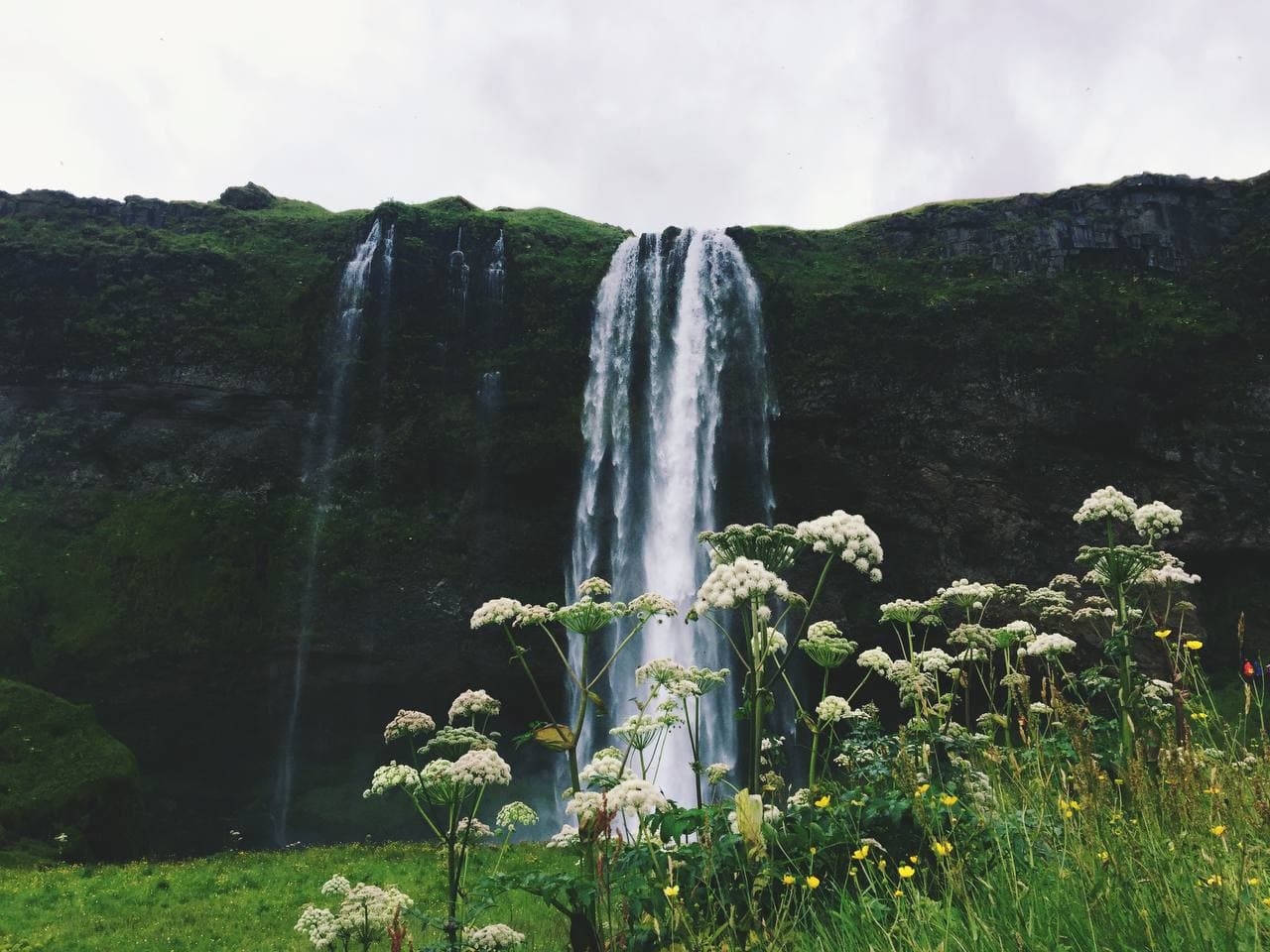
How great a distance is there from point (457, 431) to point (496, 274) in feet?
24.5

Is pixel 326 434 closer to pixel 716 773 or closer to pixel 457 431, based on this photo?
pixel 457 431

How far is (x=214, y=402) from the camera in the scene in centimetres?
3138

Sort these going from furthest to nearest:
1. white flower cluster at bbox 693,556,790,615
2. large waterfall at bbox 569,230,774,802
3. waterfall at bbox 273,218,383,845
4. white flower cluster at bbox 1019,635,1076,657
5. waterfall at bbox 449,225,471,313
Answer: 1. waterfall at bbox 449,225,471,313
2. waterfall at bbox 273,218,383,845
3. large waterfall at bbox 569,230,774,802
4. white flower cluster at bbox 1019,635,1076,657
5. white flower cluster at bbox 693,556,790,615

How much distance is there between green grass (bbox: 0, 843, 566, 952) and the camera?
9664 millimetres

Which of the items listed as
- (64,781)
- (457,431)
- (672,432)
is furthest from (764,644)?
(457,431)

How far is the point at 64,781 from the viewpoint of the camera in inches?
717

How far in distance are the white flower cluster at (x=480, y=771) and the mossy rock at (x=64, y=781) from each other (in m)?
18.2

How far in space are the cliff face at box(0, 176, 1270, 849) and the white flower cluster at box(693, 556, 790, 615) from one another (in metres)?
25.3

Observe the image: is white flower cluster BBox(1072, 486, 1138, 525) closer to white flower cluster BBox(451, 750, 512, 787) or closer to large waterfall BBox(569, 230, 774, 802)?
white flower cluster BBox(451, 750, 512, 787)

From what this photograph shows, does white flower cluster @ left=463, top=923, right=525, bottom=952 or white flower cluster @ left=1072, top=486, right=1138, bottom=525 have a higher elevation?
white flower cluster @ left=1072, top=486, right=1138, bottom=525

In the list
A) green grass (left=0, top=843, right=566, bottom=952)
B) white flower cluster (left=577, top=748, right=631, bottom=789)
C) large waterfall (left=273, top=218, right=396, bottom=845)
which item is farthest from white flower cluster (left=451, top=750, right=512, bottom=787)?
large waterfall (left=273, top=218, right=396, bottom=845)

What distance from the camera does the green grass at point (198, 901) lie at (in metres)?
9.66

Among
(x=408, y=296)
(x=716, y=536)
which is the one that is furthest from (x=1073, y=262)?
(x=716, y=536)

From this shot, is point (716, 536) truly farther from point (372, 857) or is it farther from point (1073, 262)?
point (1073, 262)
